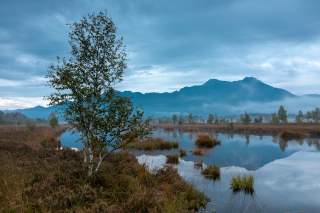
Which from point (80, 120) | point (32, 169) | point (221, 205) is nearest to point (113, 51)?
point (80, 120)

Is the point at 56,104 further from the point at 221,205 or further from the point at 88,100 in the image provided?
the point at 221,205

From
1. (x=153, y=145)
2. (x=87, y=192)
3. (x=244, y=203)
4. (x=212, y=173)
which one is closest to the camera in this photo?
(x=87, y=192)

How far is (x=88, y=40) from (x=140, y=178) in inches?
345

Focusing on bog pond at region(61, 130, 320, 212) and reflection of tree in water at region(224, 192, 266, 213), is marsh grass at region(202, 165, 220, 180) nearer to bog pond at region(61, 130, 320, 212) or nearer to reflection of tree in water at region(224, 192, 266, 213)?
bog pond at region(61, 130, 320, 212)

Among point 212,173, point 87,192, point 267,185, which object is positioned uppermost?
point 87,192

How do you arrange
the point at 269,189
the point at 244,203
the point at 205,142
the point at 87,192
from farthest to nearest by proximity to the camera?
1. the point at 205,142
2. the point at 269,189
3. the point at 244,203
4. the point at 87,192

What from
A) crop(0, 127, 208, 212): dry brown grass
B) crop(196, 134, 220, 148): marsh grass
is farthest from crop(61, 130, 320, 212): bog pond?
crop(196, 134, 220, 148): marsh grass

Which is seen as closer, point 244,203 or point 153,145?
point 244,203

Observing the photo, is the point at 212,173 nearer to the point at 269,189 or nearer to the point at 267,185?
the point at 267,185

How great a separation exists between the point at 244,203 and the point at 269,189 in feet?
16.3

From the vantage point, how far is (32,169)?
20641 millimetres

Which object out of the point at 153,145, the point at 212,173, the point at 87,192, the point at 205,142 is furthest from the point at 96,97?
the point at 205,142

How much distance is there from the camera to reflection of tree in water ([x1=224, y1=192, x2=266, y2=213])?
18.8m

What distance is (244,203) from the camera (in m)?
20.0
